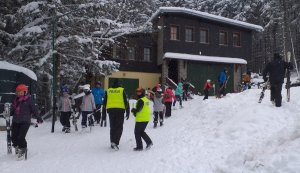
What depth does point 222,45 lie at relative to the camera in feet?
113

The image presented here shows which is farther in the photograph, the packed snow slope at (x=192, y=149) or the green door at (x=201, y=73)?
the green door at (x=201, y=73)

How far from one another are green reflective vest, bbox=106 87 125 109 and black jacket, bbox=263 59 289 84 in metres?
5.93

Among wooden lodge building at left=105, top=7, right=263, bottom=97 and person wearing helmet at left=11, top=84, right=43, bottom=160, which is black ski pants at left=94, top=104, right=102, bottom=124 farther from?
wooden lodge building at left=105, top=7, right=263, bottom=97

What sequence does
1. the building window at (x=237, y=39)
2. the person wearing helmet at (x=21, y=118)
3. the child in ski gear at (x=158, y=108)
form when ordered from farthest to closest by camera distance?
the building window at (x=237, y=39)
the child in ski gear at (x=158, y=108)
the person wearing helmet at (x=21, y=118)

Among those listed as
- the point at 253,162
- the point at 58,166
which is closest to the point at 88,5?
the point at 58,166

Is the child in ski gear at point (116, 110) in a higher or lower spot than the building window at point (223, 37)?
lower

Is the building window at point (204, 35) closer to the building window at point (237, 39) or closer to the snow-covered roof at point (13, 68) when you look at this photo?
the building window at point (237, 39)

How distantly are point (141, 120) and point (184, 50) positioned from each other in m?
23.0

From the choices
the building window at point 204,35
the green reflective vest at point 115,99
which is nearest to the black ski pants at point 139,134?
the green reflective vest at point 115,99

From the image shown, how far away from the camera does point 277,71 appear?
1335 cm

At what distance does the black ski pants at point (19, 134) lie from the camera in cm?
938

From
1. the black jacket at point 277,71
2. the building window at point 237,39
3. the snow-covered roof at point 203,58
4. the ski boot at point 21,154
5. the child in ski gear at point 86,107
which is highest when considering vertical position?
the building window at point 237,39

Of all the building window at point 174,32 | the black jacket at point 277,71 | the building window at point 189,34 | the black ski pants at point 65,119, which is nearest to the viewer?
the black jacket at point 277,71

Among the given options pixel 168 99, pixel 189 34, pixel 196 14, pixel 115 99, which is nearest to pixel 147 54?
pixel 189 34
